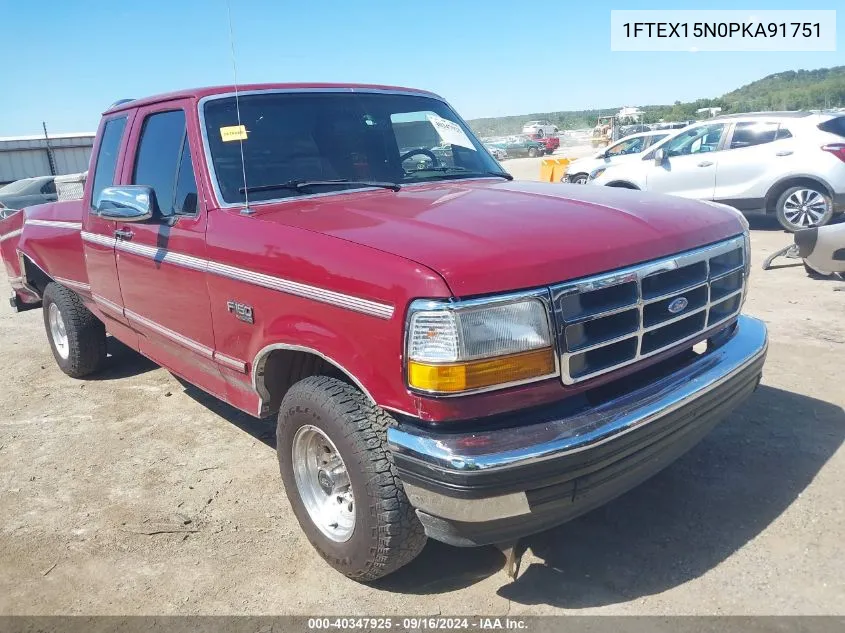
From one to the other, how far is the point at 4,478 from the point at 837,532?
14.3 ft

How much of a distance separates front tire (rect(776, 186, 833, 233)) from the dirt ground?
Answer: 5873 mm

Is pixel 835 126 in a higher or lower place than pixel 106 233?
higher

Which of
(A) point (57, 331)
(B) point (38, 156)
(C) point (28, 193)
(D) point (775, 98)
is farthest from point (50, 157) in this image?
(D) point (775, 98)

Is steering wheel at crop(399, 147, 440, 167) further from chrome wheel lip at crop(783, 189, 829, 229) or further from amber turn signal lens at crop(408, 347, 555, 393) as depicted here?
chrome wheel lip at crop(783, 189, 829, 229)

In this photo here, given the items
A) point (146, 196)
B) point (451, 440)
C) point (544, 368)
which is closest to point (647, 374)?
point (544, 368)

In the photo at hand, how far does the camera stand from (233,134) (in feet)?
11.0

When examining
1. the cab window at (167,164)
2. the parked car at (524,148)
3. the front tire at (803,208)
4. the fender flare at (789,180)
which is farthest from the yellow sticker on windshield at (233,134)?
the parked car at (524,148)

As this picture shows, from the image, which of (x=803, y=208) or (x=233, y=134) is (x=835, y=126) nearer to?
(x=803, y=208)

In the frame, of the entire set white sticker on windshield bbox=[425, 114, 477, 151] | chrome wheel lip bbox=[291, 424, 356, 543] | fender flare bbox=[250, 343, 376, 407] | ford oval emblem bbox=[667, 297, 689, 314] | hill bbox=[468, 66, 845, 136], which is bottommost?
chrome wheel lip bbox=[291, 424, 356, 543]

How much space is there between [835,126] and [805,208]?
1.21m

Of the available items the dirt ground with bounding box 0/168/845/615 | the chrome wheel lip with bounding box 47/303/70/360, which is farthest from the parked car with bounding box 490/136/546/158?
the dirt ground with bounding box 0/168/845/615

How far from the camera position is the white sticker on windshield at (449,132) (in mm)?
4129

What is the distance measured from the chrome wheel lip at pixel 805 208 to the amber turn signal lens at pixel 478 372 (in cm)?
889

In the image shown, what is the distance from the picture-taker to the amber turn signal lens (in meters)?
2.20
